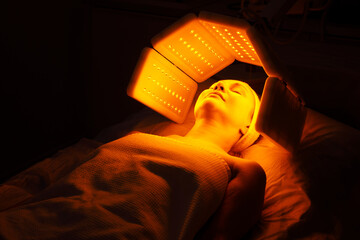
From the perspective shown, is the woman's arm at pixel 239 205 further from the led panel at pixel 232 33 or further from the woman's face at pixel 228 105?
the led panel at pixel 232 33

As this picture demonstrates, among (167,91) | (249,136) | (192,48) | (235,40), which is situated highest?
(235,40)

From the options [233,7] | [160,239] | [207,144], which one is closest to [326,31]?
[233,7]

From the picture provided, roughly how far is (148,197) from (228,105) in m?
0.73

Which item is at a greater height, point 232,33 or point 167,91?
point 232,33

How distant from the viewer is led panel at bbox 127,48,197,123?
6.04 ft

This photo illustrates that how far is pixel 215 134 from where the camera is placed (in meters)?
1.76

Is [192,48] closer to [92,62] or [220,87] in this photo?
[220,87]

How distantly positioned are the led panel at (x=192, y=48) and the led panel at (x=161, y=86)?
1.8 inches

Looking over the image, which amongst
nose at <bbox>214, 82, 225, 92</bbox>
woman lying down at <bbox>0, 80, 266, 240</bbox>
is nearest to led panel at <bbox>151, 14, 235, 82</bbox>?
nose at <bbox>214, 82, 225, 92</bbox>

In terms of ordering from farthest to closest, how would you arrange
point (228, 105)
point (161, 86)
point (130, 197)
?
point (161, 86) → point (228, 105) → point (130, 197)

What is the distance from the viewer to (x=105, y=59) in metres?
3.00

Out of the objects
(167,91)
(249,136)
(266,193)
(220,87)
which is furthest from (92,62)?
(266,193)

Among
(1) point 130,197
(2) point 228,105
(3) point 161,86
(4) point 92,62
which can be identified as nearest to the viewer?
(1) point 130,197

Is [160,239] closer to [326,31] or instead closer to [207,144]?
[207,144]
